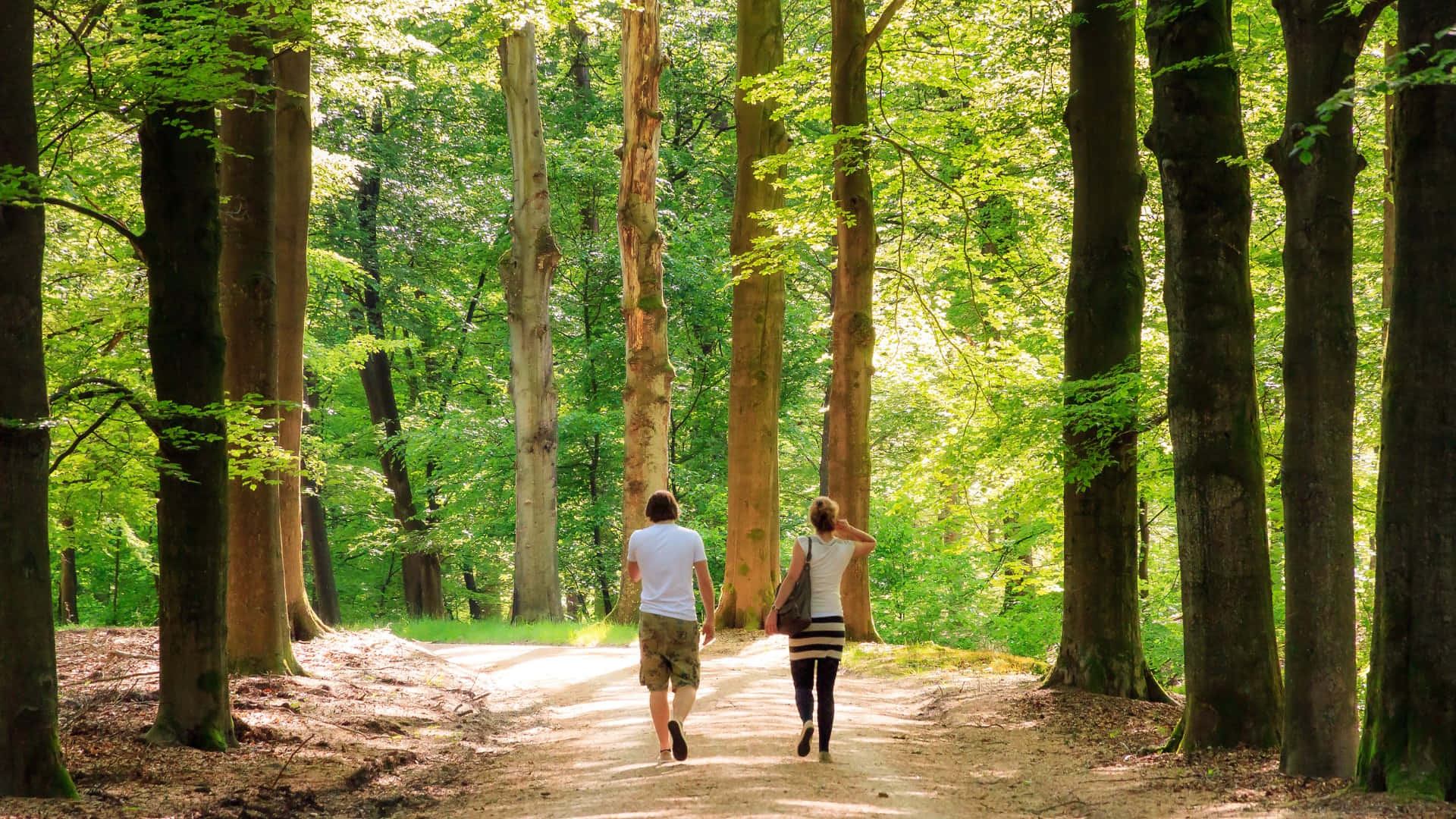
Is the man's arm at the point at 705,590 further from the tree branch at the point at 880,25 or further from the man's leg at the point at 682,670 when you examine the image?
the tree branch at the point at 880,25

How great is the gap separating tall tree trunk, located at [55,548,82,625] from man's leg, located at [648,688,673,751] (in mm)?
17614

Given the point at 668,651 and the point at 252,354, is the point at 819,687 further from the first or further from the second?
the point at 252,354

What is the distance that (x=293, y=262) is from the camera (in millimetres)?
15117

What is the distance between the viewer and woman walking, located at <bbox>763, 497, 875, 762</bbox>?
26.0 ft

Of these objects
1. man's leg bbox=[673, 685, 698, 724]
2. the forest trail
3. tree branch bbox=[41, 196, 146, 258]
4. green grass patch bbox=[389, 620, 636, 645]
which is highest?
tree branch bbox=[41, 196, 146, 258]

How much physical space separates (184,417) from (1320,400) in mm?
8078

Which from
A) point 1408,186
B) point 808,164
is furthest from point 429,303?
point 1408,186

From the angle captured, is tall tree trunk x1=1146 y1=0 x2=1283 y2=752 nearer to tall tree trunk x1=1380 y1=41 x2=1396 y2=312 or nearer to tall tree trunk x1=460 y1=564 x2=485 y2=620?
tall tree trunk x1=1380 y1=41 x2=1396 y2=312

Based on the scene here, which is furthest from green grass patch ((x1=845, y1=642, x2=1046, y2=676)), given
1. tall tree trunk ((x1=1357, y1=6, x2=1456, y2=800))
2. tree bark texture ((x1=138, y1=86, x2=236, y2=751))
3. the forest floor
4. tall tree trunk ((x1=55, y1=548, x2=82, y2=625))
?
tall tree trunk ((x1=55, y1=548, x2=82, y2=625))

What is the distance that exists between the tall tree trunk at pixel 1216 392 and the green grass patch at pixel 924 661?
16.9 ft

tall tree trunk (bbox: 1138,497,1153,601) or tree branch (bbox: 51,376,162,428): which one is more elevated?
tree branch (bbox: 51,376,162,428)

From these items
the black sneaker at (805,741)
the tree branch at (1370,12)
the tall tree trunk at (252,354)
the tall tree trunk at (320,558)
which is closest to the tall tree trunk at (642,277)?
the tall tree trunk at (252,354)

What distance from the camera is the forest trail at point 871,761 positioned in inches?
275

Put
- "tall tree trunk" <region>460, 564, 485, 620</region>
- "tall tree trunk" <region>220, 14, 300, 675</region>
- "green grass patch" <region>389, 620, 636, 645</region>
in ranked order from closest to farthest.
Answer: "tall tree trunk" <region>220, 14, 300, 675</region> → "green grass patch" <region>389, 620, 636, 645</region> → "tall tree trunk" <region>460, 564, 485, 620</region>
